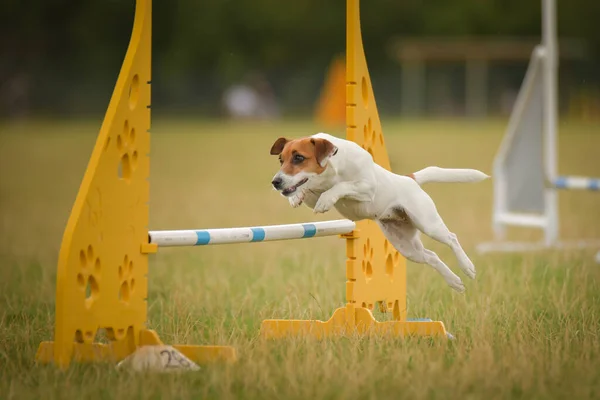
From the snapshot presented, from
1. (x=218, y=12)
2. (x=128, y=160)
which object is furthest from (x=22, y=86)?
(x=128, y=160)

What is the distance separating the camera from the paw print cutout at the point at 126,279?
4.02 meters

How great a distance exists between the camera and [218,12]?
4759 cm

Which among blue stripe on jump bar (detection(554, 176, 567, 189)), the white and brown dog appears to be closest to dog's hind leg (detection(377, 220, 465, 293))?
the white and brown dog

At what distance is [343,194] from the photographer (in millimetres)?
3955

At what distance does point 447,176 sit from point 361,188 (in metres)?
0.51

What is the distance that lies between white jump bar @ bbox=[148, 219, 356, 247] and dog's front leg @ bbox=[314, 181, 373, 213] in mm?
331

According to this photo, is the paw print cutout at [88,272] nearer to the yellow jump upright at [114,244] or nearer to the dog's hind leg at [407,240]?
the yellow jump upright at [114,244]

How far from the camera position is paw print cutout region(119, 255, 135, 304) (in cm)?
402

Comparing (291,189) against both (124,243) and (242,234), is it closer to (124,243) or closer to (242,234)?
(242,234)

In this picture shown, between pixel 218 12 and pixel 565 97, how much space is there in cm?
1672

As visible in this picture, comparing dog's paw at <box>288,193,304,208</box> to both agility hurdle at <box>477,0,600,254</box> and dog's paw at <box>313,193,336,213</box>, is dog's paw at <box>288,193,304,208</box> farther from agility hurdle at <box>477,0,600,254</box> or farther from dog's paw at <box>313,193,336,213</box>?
agility hurdle at <box>477,0,600,254</box>

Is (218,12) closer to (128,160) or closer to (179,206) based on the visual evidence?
(179,206)

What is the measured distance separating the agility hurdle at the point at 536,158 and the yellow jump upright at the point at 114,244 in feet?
14.5

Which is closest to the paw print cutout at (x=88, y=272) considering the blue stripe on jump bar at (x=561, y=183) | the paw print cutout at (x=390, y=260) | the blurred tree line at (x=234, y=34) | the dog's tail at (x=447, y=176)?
the dog's tail at (x=447, y=176)
